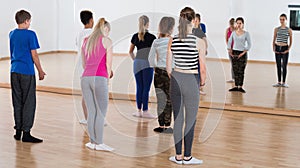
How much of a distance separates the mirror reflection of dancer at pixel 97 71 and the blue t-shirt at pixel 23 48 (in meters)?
0.54

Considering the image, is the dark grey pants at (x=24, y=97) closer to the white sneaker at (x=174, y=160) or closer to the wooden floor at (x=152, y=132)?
the wooden floor at (x=152, y=132)

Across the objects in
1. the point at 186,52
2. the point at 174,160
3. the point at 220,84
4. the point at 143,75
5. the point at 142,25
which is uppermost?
the point at 142,25

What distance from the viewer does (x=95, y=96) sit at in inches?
206

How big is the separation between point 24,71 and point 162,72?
1481mm

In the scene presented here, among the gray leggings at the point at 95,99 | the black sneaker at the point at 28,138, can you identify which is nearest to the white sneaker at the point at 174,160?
the gray leggings at the point at 95,99

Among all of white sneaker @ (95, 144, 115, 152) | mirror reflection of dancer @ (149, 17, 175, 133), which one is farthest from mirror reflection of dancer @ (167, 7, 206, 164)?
mirror reflection of dancer @ (149, 17, 175, 133)

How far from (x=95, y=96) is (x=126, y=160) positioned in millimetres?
682

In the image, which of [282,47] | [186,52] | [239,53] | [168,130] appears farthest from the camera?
[282,47]

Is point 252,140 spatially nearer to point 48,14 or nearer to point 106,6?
point 106,6

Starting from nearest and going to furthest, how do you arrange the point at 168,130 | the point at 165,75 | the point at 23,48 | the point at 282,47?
the point at 23,48 → the point at 165,75 → the point at 168,130 → the point at 282,47

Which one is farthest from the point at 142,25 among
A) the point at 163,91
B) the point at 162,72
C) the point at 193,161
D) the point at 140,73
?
the point at 193,161

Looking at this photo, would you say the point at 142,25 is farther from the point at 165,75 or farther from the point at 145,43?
the point at 165,75

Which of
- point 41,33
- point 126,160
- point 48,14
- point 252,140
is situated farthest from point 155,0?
point 126,160

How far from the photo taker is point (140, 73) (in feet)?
21.7
